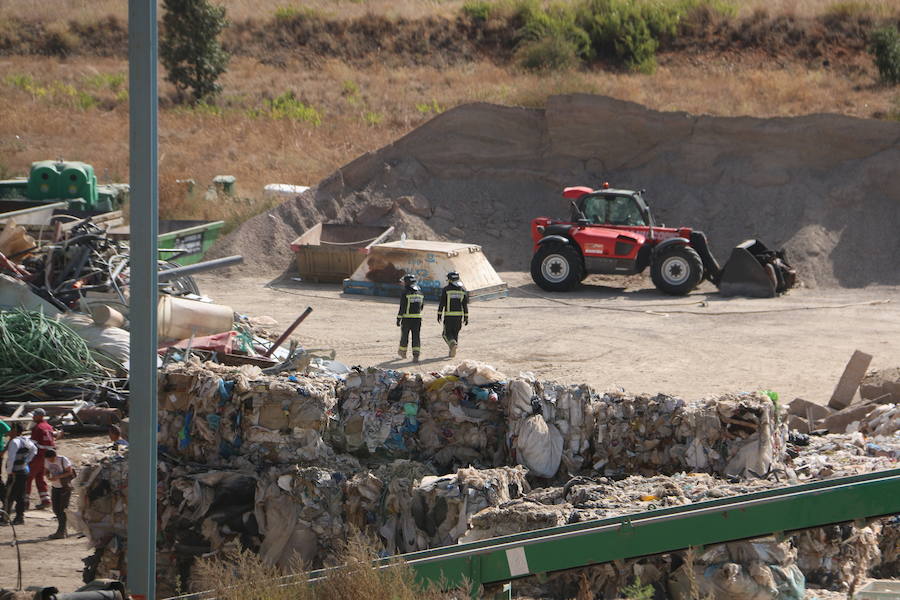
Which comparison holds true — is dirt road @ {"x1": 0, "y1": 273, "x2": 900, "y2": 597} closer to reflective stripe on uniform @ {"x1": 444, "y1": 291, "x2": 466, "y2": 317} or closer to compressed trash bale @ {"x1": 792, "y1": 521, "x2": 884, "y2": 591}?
reflective stripe on uniform @ {"x1": 444, "y1": 291, "x2": 466, "y2": 317}

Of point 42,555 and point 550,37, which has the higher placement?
point 550,37

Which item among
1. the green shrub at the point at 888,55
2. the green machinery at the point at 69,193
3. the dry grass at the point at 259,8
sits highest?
the dry grass at the point at 259,8

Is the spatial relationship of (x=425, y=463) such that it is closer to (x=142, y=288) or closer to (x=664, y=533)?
(x=664, y=533)

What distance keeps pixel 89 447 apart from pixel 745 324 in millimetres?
10574

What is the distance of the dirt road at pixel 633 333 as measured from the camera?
46.0ft

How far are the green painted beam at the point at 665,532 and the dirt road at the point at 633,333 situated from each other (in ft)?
23.3

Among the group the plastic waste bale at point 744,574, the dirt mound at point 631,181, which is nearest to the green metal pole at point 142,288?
the plastic waste bale at point 744,574

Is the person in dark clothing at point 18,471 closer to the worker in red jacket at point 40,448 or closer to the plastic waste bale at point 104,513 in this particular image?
the worker in red jacket at point 40,448

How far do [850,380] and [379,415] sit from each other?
646 cm

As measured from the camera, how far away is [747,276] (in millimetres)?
19547

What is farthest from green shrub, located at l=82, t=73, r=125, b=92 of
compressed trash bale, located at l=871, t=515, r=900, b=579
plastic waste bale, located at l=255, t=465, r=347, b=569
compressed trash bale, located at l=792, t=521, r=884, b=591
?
compressed trash bale, located at l=792, t=521, r=884, b=591

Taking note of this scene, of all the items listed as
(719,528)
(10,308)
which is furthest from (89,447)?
(719,528)

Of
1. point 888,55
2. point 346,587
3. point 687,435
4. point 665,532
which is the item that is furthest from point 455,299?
point 888,55

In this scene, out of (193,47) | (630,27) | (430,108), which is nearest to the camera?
(430,108)
